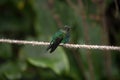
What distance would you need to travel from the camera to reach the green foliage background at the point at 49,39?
128 inches

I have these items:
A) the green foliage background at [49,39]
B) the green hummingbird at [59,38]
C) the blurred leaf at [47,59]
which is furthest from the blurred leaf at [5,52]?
the green hummingbird at [59,38]

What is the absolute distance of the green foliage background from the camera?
10.7 ft

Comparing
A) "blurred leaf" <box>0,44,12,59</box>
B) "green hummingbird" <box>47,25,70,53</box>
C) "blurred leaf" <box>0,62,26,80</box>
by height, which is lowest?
"blurred leaf" <box>0,62,26,80</box>

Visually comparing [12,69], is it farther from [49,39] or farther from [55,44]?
[55,44]

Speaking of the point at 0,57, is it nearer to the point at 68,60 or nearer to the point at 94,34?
the point at 68,60

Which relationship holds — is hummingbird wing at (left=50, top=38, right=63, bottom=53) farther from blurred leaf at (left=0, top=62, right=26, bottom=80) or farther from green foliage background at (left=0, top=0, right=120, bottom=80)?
blurred leaf at (left=0, top=62, right=26, bottom=80)

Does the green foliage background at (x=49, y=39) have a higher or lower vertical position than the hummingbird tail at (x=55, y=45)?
lower

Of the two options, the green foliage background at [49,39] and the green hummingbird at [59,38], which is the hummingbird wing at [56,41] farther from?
the green foliage background at [49,39]

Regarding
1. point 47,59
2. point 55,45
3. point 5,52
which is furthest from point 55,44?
point 5,52

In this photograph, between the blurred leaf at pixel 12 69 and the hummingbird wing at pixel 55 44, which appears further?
the blurred leaf at pixel 12 69

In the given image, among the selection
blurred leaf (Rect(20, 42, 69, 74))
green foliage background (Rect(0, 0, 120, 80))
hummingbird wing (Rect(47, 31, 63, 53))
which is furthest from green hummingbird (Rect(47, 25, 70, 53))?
blurred leaf (Rect(20, 42, 69, 74))

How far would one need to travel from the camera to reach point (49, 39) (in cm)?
337

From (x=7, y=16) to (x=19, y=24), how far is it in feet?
0.53

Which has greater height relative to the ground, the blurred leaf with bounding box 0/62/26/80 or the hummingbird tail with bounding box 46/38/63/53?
the hummingbird tail with bounding box 46/38/63/53
